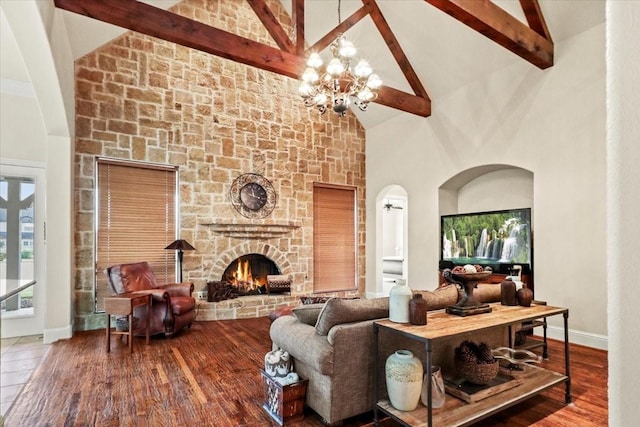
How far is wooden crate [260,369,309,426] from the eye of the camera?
7.98 feet

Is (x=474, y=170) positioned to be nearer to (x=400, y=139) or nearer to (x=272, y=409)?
(x=400, y=139)

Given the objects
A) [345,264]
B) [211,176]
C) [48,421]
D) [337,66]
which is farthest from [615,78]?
[345,264]

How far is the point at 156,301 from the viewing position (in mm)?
4402

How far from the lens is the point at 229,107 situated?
607cm

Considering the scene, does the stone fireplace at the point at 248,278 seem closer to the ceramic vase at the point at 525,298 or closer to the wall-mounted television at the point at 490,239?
the wall-mounted television at the point at 490,239

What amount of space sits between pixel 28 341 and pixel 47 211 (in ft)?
5.39

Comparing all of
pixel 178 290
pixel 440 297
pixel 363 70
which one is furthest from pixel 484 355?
pixel 178 290

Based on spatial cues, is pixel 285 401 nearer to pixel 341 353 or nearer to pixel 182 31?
pixel 341 353

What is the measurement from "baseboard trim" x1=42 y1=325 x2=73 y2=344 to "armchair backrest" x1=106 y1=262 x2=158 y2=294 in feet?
2.46

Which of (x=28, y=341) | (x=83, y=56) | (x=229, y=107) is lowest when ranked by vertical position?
(x=28, y=341)

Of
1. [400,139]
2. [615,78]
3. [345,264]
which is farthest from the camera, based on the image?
[345,264]

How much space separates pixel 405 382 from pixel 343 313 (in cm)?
58

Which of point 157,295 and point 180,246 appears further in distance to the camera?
point 180,246

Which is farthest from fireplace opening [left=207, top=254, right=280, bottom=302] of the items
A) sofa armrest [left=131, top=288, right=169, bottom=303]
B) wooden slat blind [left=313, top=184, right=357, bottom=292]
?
sofa armrest [left=131, top=288, right=169, bottom=303]
